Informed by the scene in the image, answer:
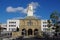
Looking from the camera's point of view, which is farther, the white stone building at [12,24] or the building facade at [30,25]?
the white stone building at [12,24]

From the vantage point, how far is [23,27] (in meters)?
64.6

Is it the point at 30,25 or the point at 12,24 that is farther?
the point at 12,24

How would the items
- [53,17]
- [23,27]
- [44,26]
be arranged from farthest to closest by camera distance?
[44,26]
[23,27]
[53,17]

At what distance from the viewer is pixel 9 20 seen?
93.6 m

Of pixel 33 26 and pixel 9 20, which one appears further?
pixel 9 20

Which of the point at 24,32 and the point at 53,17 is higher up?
the point at 53,17

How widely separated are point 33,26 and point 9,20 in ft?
102

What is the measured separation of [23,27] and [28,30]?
2829 millimetres

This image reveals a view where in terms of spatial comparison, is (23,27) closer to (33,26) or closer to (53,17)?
(33,26)

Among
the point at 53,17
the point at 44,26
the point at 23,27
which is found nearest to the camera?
the point at 53,17

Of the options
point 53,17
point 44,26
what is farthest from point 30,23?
point 44,26

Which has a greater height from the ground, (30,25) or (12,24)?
(12,24)

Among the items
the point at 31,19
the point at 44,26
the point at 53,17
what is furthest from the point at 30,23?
the point at 44,26

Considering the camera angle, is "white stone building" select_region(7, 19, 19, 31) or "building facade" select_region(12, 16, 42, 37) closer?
"building facade" select_region(12, 16, 42, 37)
